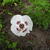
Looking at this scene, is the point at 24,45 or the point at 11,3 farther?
the point at 11,3

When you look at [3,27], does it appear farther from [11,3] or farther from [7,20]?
[11,3]

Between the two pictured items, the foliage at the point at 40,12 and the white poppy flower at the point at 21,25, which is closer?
the white poppy flower at the point at 21,25

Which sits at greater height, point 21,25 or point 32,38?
point 21,25

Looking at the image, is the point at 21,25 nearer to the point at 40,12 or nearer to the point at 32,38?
the point at 32,38

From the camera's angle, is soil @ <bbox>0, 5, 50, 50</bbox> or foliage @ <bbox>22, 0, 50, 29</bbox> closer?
soil @ <bbox>0, 5, 50, 50</bbox>

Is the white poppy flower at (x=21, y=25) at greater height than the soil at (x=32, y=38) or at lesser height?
greater

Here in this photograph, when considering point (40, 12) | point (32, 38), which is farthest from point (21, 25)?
point (40, 12)

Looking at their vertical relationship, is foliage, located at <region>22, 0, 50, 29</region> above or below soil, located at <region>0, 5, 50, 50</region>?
above

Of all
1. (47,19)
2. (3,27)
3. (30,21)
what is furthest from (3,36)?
(47,19)
